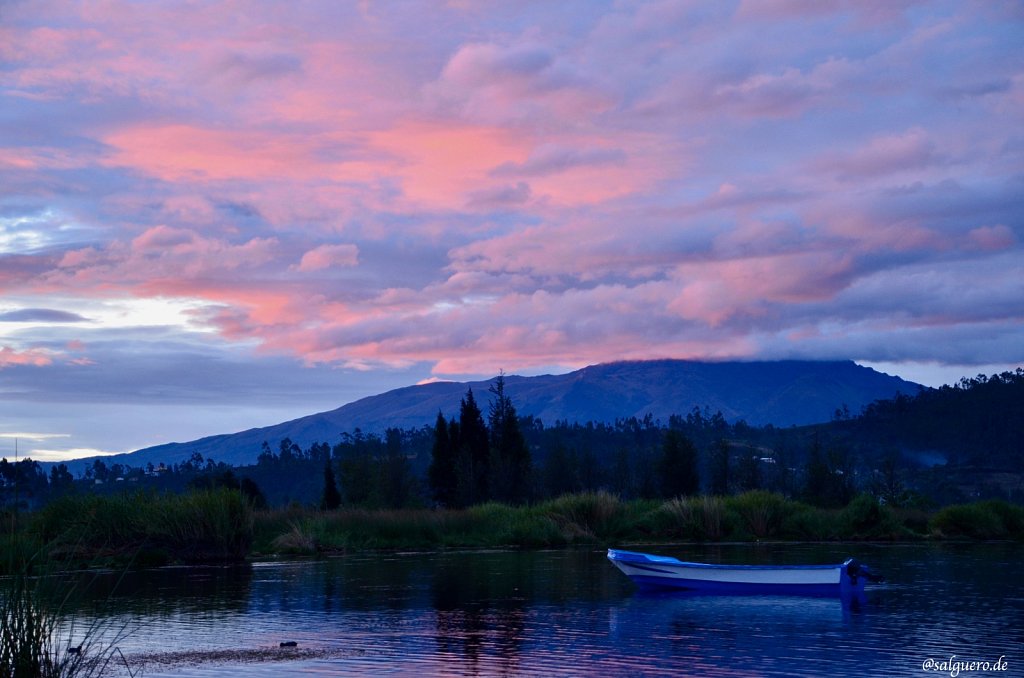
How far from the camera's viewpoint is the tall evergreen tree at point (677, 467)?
7181 cm

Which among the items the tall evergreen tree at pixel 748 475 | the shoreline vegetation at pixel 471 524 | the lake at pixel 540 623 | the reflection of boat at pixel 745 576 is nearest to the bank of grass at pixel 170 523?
the shoreline vegetation at pixel 471 524

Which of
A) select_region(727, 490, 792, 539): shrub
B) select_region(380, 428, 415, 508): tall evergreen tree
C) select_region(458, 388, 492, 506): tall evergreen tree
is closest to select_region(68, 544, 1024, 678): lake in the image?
select_region(727, 490, 792, 539): shrub

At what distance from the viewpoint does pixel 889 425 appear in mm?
141125

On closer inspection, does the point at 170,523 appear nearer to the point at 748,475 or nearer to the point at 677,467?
the point at 677,467

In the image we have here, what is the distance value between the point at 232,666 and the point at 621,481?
67039mm

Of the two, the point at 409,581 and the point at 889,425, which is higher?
the point at 889,425

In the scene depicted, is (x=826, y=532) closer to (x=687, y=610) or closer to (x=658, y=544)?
(x=658, y=544)

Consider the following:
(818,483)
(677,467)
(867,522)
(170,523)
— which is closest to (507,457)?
(677,467)

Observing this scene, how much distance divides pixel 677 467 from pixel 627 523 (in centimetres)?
2223

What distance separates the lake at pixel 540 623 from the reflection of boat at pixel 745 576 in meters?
0.37

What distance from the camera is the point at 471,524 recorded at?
5016cm

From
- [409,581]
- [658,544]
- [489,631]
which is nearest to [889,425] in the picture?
[658,544]

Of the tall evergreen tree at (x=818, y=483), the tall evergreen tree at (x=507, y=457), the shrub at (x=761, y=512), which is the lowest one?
the shrub at (x=761, y=512)

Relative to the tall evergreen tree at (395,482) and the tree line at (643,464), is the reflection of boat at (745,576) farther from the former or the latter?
the tall evergreen tree at (395,482)
